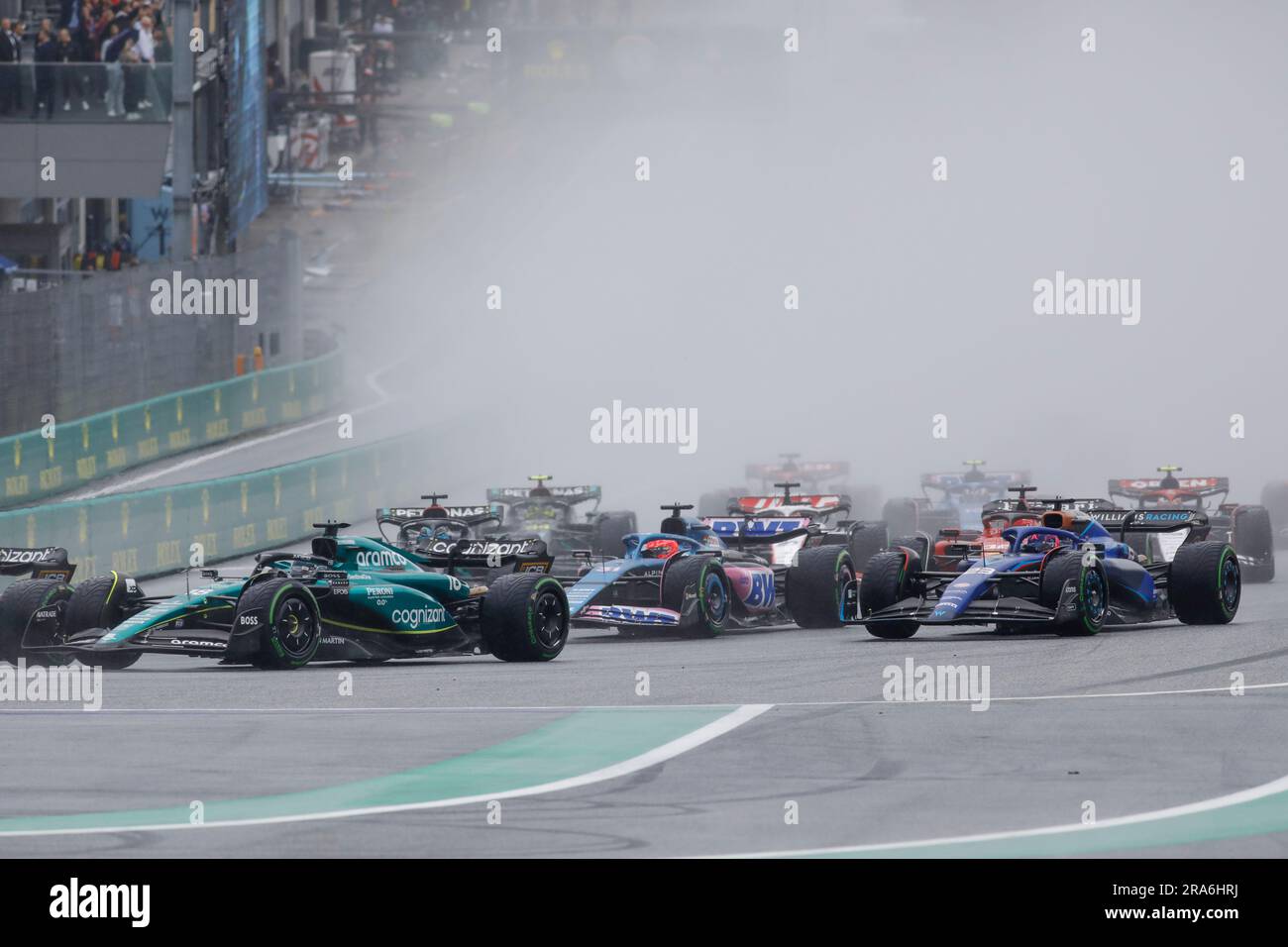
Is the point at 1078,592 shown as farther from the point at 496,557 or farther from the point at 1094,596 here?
the point at 496,557

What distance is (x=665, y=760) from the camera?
11.4 m

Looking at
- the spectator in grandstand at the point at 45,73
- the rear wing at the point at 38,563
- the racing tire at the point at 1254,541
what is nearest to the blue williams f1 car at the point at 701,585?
the rear wing at the point at 38,563

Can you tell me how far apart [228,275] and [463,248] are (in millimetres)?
40557

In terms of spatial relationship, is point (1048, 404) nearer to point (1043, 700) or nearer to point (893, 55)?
point (893, 55)

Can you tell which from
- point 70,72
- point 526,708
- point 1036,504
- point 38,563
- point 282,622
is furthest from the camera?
point 70,72

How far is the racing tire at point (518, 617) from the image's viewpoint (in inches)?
698

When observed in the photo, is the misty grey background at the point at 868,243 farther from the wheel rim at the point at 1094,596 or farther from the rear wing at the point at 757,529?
the wheel rim at the point at 1094,596

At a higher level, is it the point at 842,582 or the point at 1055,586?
the point at 1055,586

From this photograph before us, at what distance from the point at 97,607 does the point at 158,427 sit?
20.6 meters

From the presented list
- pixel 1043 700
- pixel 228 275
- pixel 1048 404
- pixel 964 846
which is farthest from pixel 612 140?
pixel 964 846

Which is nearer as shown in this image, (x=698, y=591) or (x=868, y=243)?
(x=698, y=591)

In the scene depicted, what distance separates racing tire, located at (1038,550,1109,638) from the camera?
723 inches

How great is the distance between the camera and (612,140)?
82.8 m

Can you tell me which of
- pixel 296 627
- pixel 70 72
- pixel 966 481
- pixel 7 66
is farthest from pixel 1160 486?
pixel 7 66
